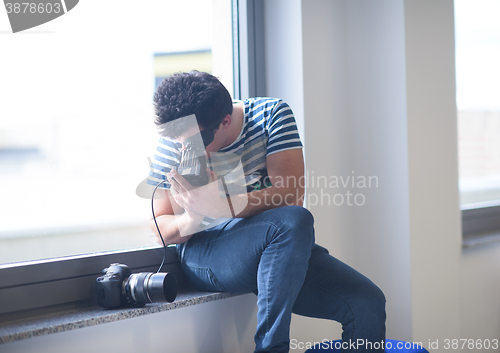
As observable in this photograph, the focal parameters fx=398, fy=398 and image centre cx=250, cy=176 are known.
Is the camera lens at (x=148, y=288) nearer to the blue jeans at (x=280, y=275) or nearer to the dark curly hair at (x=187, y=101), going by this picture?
the blue jeans at (x=280, y=275)

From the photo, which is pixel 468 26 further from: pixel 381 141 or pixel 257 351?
pixel 257 351

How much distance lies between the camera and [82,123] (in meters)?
1.14

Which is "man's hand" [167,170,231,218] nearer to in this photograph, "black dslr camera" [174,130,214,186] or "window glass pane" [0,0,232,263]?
"black dslr camera" [174,130,214,186]

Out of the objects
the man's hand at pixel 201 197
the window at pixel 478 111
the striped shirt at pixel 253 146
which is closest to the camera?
the man's hand at pixel 201 197

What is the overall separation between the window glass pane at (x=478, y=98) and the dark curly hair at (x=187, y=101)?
1279mm

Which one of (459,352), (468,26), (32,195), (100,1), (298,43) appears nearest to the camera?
(32,195)

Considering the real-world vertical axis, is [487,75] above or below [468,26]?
below

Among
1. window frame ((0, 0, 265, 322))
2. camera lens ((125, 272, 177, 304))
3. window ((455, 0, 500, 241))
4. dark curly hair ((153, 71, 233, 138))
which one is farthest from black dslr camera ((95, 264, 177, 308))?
window ((455, 0, 500, 241))

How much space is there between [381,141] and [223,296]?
0.81m

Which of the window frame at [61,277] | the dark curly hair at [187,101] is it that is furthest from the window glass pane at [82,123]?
the dark curly hair at [187,101]

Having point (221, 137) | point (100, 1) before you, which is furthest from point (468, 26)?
point (100, 1)

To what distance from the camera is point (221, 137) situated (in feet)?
3.89

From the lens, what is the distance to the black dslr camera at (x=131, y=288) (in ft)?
3.14

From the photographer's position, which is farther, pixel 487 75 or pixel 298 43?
pixel 487 75
